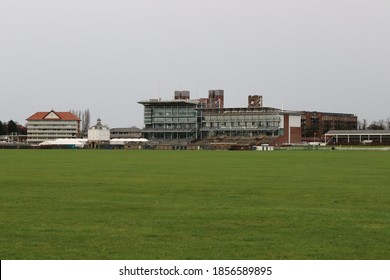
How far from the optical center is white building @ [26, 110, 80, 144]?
19362 cm

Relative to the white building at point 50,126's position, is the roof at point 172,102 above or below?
above

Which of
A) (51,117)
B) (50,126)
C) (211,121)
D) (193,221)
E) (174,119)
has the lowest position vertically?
(193,221)

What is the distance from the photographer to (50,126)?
19400cm

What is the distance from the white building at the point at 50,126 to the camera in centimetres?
19362

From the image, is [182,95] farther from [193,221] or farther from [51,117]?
[193,221]

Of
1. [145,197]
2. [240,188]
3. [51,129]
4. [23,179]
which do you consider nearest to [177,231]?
[145,197]

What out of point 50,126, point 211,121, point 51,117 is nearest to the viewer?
point 211,121

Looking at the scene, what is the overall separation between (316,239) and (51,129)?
186 metres

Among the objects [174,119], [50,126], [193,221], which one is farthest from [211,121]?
[193,221]

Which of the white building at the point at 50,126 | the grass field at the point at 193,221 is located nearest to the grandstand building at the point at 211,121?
the white building at the point at 50,126

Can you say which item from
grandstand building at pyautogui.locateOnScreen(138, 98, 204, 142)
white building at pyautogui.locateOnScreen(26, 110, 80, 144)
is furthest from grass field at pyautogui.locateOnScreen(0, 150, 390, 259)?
white building at pyautogui.locateOnScreen(26, 110, 80, 144)

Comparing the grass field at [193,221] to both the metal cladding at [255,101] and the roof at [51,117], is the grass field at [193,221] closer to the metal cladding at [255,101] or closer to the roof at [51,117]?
the metal cladding at [255,101]

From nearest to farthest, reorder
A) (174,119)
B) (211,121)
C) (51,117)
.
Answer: (211,121), (174,119), (51,117)

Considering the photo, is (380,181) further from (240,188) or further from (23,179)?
(23,179)
